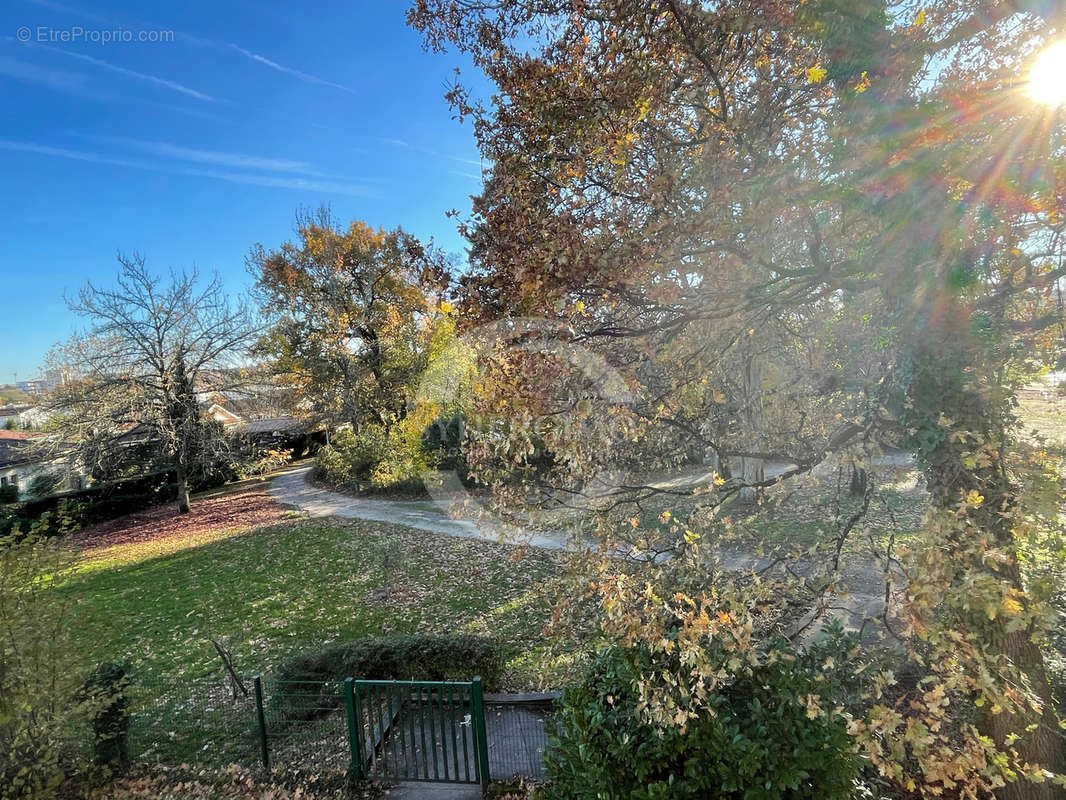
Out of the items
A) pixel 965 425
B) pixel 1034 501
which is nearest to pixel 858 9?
pixel 965 425

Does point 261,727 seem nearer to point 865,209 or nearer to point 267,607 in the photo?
point 267,607

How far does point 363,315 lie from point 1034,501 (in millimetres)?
23135

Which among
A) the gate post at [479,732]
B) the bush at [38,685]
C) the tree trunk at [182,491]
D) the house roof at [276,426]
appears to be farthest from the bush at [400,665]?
the house roof at [276,426]

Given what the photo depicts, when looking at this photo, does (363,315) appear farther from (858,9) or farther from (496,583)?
(858,9)

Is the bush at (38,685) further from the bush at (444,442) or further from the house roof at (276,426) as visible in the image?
the house roof at (276,426)

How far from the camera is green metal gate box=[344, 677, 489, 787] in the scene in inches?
190

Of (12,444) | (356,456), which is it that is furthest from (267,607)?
(12,444)

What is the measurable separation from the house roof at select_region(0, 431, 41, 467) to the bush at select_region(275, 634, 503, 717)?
659 inches

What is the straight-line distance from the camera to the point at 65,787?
15.2 feet

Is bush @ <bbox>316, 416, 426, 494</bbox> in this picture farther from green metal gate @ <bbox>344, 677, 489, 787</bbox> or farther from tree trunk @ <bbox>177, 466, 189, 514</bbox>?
green metal gate @ <bbox>344, 677, 489, 787</bbox>

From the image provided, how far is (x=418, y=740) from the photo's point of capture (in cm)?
559

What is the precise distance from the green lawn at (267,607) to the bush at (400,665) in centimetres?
52

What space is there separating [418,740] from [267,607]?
5.34m

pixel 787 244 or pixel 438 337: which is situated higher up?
pixel 438 337
